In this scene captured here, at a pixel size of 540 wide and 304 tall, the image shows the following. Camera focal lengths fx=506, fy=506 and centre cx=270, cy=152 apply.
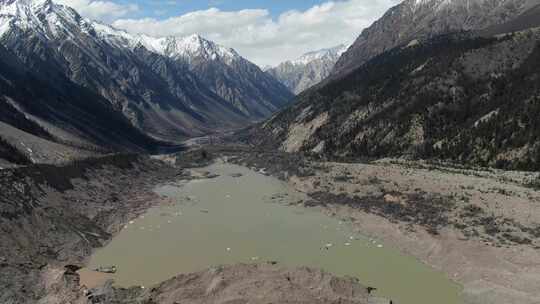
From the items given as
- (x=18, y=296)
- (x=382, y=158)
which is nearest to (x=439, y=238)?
(x=18, y=296)

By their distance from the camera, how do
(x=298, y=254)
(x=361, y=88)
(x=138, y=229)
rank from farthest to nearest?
(x=361, y=88) → (x=138, y=229) → (x=298, y=254)

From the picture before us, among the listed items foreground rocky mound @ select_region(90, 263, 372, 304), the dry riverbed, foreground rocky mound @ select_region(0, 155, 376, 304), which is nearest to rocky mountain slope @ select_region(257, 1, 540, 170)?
the dry riverbed

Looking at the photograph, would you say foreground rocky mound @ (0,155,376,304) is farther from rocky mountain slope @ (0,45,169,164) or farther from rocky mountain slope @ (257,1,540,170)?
rocky mountain slope @ (257,1,540,170)

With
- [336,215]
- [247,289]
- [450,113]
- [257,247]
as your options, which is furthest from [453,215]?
[450,113]

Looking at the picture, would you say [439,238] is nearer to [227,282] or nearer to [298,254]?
[298,254]

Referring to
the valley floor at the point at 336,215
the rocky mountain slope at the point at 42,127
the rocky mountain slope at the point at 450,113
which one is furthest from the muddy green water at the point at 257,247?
the rocky mountain slope at the point at 450,113

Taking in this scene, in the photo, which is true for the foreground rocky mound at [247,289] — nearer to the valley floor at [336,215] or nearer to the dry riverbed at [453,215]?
the valley floor at [336,215]
